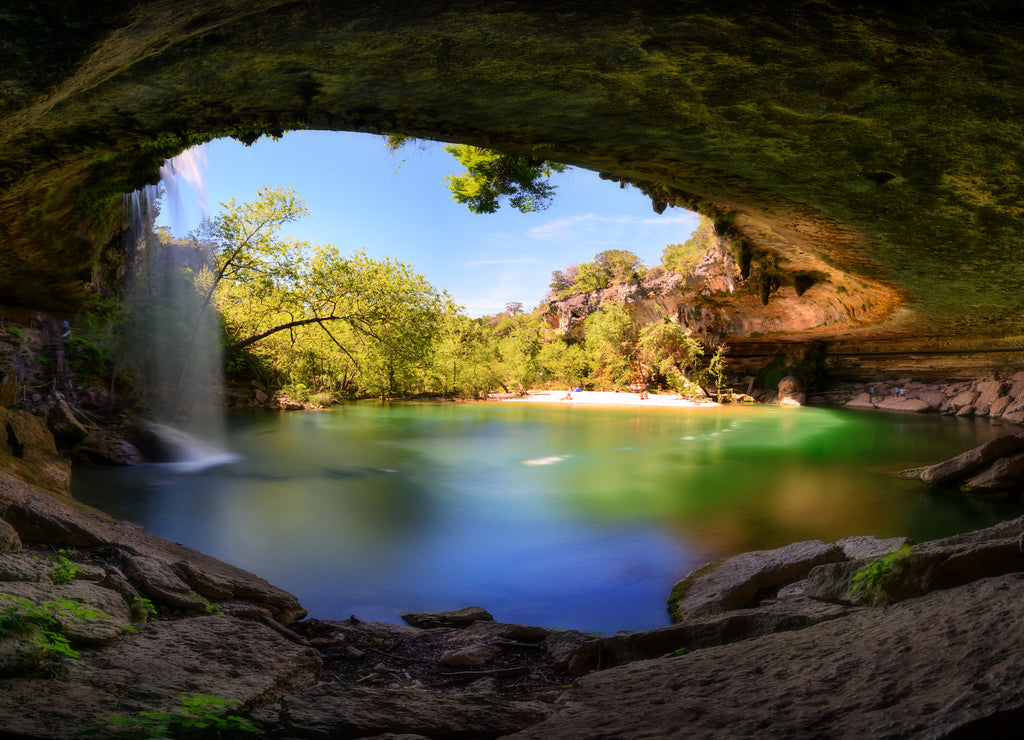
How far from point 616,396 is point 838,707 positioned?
33707 millimetres

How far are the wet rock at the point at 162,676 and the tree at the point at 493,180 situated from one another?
23.7 ft

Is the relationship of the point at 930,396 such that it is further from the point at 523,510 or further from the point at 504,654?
the point at 504,654

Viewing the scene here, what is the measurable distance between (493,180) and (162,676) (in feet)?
27.2

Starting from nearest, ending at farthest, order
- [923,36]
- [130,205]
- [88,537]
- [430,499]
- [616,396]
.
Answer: [923,36], [88,537], [130,205], [430,499], [616,396]

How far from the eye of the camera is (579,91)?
3.97 meters

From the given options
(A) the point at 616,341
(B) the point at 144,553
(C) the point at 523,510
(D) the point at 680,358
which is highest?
(A) the point at 616,341

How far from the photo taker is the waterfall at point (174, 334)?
1628cm

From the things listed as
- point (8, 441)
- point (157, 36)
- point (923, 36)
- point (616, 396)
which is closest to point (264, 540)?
point (8, 441)

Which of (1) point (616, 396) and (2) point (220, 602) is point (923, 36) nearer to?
(2) point (220, 602)

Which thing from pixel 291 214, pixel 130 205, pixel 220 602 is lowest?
pixel 220 602

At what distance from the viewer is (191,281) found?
1948 centimetres

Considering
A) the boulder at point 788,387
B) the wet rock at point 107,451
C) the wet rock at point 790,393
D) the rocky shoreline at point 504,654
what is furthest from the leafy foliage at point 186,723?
the boulder at point 788,387

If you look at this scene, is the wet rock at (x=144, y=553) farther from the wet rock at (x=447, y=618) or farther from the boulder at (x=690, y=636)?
the boulder at (x=690, y=636)

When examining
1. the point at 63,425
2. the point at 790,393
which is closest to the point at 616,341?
the point at 790,393
